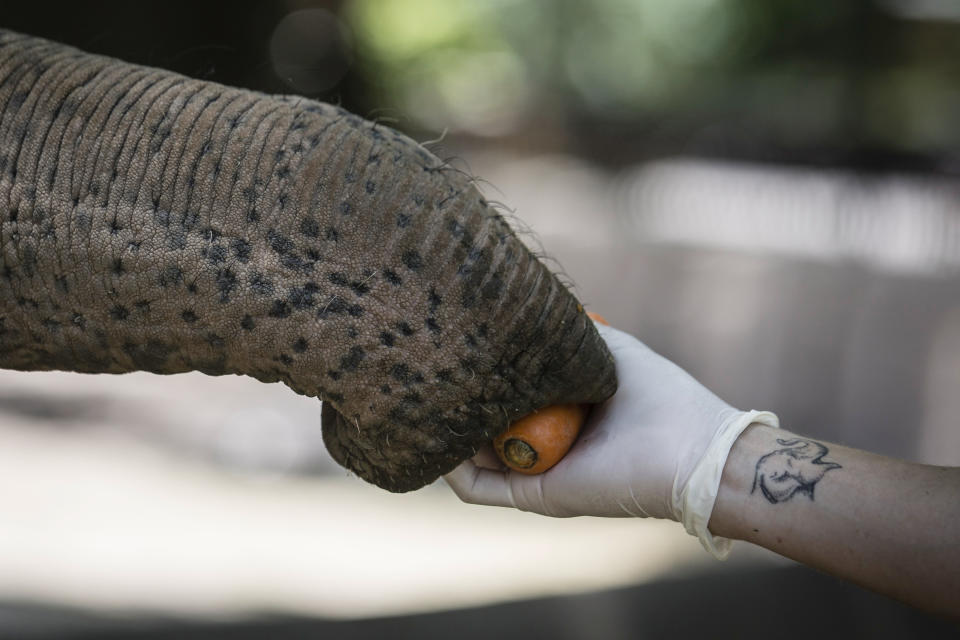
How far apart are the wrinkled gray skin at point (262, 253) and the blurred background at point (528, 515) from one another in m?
0.25

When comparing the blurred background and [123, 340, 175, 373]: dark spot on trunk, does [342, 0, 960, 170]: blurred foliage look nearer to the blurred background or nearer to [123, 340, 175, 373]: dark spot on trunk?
the blurred background

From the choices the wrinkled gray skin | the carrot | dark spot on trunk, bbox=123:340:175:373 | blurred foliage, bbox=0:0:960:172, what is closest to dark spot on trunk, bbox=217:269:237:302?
the wrinkled gray skin

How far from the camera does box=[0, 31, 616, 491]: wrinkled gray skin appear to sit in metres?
1.41

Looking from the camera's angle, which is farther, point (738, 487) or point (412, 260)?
point (738, 487)

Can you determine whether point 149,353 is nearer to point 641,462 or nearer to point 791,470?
point 641,462

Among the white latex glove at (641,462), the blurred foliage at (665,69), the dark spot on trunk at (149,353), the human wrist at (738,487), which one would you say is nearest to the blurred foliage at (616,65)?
the blurred foliage at (665,69)

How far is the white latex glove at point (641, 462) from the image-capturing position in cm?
178

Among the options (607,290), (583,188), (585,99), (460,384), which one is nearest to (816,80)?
(585,99)

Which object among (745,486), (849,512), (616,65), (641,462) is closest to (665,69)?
(616,65)

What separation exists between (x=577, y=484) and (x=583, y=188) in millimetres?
5406

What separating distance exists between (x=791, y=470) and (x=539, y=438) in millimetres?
474

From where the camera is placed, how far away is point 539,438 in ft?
5.52

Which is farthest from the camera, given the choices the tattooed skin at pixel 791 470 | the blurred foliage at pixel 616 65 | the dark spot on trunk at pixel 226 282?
the blurred foliage at pixel 616 65

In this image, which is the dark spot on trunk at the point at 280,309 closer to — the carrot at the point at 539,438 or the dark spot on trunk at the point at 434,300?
the dark spot on trunk at the point at 434,300
